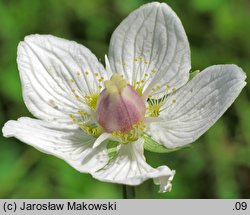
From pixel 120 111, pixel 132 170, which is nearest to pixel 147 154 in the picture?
pixel 120 111

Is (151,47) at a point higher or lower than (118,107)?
higher

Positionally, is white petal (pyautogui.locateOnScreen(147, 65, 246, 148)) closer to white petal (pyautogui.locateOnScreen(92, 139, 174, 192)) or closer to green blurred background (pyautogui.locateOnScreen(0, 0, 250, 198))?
white petal (pyautogui.locateOnScreen(92, 139, 174, 192))

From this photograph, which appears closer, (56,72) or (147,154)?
(56,72)

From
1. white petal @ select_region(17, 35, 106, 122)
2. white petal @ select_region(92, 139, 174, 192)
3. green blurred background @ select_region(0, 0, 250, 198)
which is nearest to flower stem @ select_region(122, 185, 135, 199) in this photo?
white petal @ select_region(92, 139, 174, 192)

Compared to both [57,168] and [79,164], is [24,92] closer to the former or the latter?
[79,164]

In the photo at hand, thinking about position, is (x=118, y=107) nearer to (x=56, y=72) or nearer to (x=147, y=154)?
(x=56, y=72)

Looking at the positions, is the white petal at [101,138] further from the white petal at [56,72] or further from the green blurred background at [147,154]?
the green blurred background at [147,154]

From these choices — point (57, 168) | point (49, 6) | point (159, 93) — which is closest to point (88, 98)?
point (159, 93)
